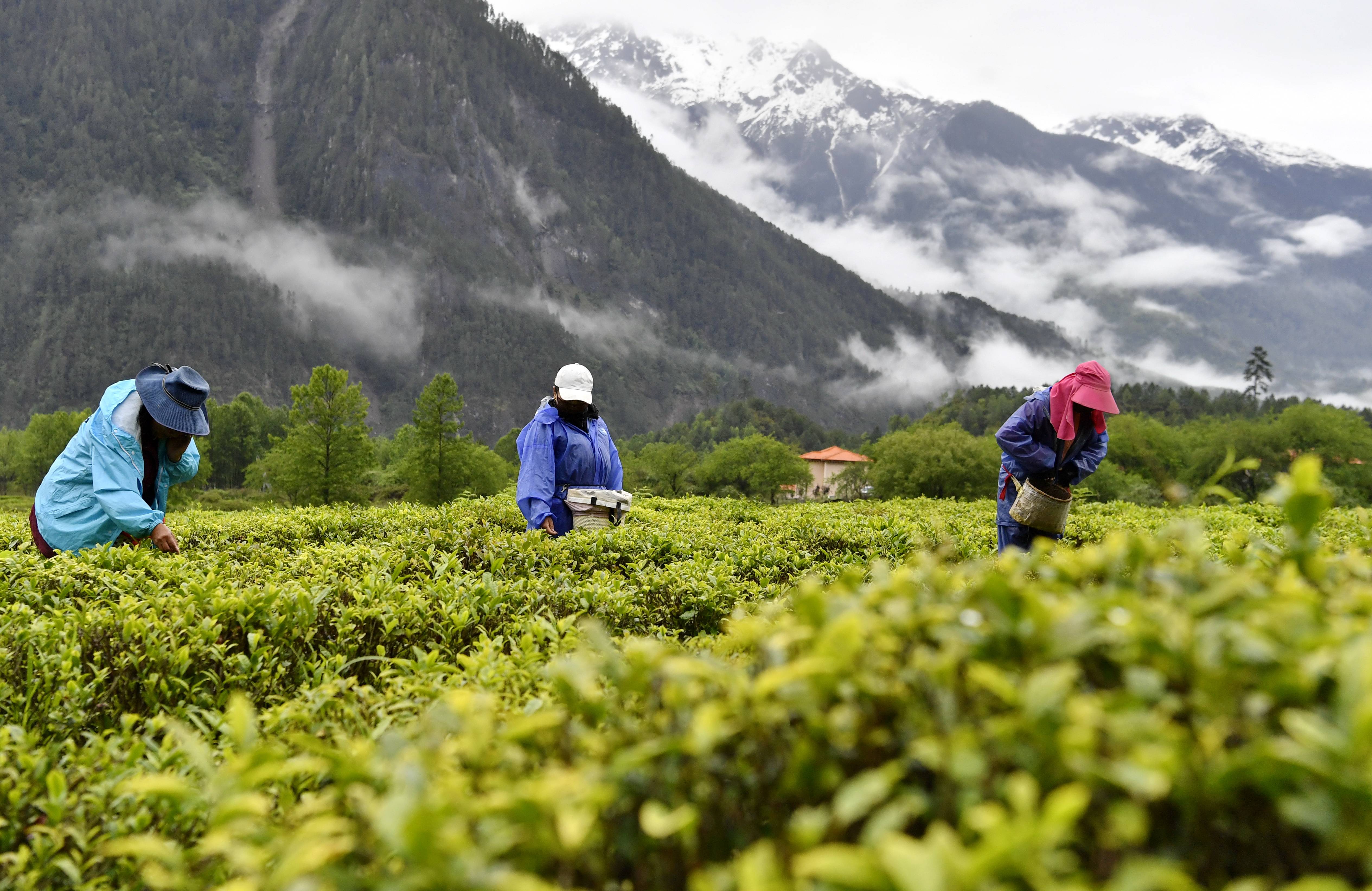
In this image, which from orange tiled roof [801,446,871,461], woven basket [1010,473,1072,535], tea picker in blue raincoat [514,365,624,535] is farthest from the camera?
orange tiled roof [801,446,871,461]

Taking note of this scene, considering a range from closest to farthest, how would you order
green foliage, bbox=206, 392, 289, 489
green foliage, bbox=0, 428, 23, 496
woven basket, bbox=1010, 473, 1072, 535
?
woven basket, bbox=1010, 473, 1072, 535 → green foliage, bbox=0, 428, 23, 496 → green foliage, bbox=206, 392, 289, 489

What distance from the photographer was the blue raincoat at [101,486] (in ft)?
16.3

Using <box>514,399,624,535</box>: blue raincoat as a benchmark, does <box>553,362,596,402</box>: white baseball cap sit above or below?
above

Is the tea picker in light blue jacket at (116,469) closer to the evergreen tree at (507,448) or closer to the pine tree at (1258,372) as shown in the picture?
the evergreen tree at (507,448)

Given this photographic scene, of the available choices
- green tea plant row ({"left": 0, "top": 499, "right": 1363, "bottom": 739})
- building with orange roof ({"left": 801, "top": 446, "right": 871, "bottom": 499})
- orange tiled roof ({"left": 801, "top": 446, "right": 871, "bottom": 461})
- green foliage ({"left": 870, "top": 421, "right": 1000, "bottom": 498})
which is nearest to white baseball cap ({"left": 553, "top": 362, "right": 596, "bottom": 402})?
→ green tea plant row ({"left": 0, "top": 499, "right": 1363, "bottom": 739})

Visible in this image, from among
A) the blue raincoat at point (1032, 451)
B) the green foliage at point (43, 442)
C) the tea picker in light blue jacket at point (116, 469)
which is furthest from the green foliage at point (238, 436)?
the blue raincoat at point (1032, 451)

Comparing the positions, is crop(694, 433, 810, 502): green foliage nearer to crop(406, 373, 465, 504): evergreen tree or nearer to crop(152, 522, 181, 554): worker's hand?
crop(406, 373, 465, 504): evergreen tree

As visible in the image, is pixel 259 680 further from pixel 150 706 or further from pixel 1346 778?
pixel 1346 778

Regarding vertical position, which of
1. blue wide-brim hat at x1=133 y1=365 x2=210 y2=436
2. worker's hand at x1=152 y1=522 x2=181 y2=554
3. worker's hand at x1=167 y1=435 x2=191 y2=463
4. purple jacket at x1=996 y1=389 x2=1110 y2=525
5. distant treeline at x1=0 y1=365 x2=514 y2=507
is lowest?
distant treeline at x1=0 y1=365 x2=514 y2=507

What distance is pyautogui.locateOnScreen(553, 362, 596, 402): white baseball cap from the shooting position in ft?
22.4

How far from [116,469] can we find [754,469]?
72.7 meters

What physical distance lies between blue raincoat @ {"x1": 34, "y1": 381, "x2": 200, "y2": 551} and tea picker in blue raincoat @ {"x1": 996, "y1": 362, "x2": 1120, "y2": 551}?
627 centimetres

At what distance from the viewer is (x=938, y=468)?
1955 inches

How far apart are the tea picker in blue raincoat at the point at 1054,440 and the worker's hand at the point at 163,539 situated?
19.9 feet
